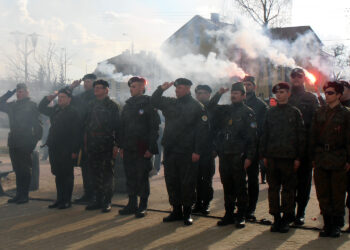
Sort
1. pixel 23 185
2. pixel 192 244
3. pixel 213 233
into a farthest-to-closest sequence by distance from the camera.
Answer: pixel 23 185 → pixel 213 233 → pixel 192 244

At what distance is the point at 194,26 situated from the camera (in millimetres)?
26391

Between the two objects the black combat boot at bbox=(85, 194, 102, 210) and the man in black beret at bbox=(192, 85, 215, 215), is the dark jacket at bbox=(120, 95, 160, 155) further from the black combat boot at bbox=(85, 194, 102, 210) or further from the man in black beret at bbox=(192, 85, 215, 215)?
the black combat boot at bbox=(85, 194, 102, 210)

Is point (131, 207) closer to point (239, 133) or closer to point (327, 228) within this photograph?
point (239, 133)

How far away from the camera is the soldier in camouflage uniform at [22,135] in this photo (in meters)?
8.34

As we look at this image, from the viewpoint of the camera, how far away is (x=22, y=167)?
8422mm

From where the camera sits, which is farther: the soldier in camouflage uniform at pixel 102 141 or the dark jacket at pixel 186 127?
the soldier in camouflage uniform at pixel 102 141

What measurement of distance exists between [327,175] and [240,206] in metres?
1.27

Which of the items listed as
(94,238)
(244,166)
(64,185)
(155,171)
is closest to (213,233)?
(244,166)

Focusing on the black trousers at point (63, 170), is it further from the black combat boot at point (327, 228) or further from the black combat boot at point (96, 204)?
the black combat boot at point (327, 228)

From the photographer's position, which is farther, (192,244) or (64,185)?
(64,185)

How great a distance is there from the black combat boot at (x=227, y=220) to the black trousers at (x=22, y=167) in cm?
392

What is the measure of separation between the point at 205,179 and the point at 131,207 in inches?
50.1

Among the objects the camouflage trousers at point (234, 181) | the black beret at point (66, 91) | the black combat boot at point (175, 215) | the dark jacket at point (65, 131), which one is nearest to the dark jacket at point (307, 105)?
the camouflage trousers at point (234, 181)

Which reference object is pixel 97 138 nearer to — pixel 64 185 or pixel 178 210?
pixel 64 185
